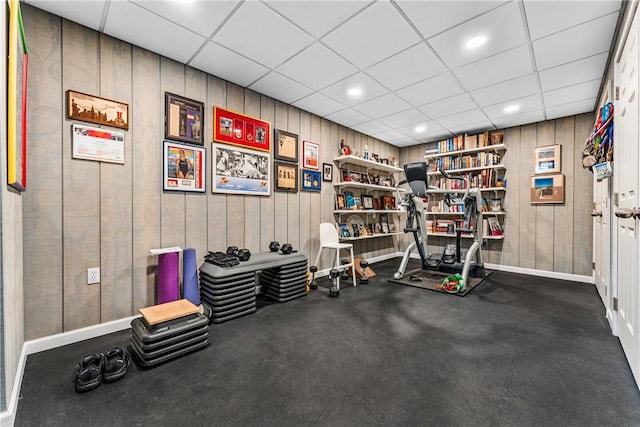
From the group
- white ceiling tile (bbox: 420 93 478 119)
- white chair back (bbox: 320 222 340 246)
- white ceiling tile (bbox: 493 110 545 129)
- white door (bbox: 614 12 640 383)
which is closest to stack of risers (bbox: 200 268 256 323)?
white chair back (bbox: 320 222 340 246)

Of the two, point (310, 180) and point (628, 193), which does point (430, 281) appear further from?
point (628, 193)

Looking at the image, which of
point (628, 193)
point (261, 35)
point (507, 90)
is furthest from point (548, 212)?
point (261, 35)

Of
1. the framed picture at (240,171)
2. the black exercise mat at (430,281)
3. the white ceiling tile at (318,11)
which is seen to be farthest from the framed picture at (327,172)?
the white ceiling tile at (318,11)

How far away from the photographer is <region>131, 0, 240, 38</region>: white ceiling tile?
1894mm

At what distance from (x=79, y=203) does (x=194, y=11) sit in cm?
170

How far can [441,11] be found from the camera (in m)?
1.98

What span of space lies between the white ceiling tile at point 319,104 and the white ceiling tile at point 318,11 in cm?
125

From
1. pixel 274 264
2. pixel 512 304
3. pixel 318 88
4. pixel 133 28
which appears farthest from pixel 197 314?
pixel 512 304

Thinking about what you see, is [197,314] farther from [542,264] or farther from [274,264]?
[542,264]

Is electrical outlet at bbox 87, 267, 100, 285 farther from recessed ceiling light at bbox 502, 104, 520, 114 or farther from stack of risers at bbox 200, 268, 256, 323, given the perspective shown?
recessed ceiling light at bbox 502, 104, 520, 114

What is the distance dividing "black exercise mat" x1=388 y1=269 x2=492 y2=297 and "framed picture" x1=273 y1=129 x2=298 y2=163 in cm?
226

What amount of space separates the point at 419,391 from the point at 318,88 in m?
3.07

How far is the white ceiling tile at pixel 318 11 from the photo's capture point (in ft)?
6.28

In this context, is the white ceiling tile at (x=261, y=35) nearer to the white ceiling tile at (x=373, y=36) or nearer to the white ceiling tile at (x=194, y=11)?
the white ceiling tile at (x=194, y=11)
